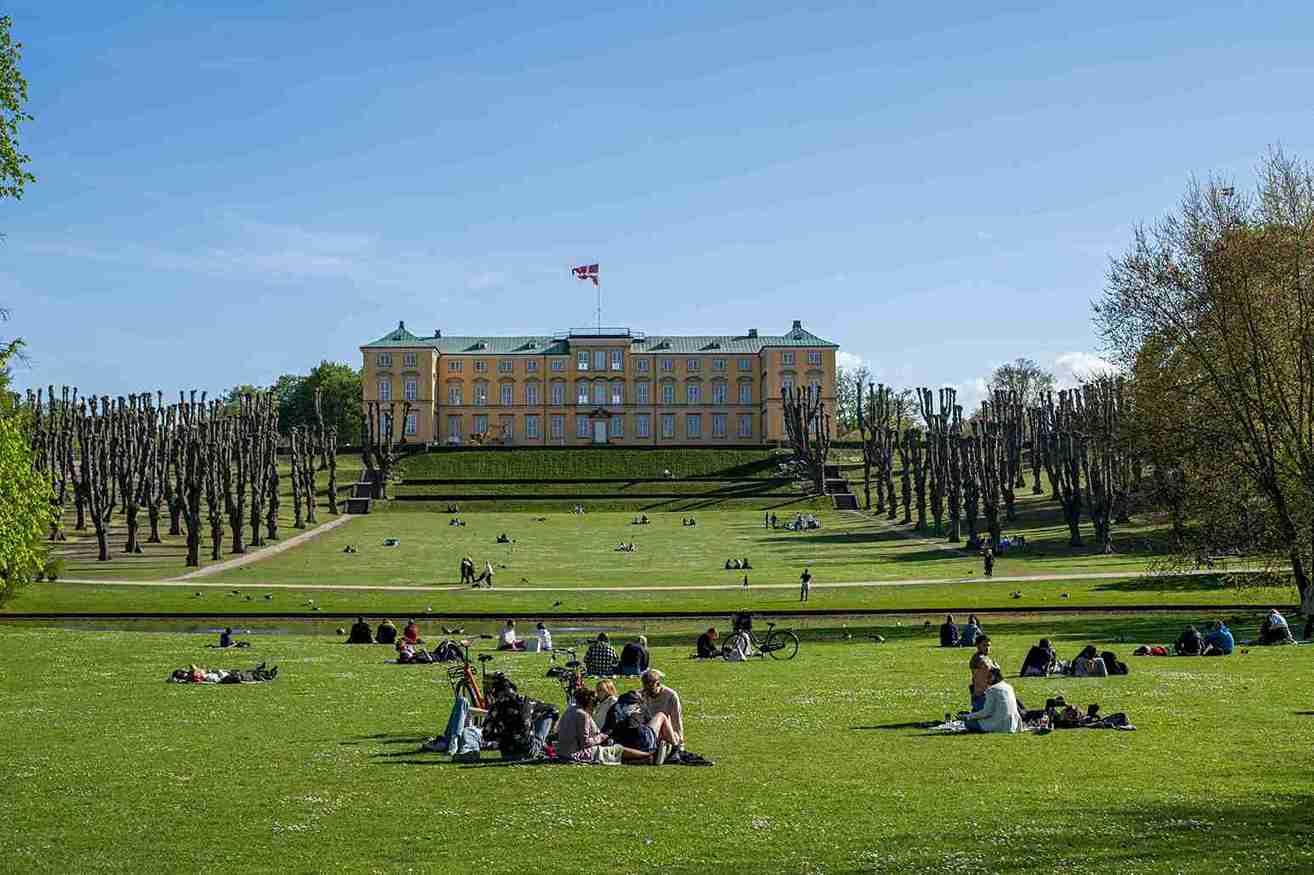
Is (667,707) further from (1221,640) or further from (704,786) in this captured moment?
(1221,640)

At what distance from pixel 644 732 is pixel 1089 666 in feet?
30.4

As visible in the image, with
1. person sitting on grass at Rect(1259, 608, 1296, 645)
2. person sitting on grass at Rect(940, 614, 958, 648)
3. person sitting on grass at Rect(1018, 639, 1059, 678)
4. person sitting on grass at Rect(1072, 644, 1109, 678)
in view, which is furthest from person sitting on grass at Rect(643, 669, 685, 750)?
person sitting on grass at Rect(1259, 608, 1296, 645)

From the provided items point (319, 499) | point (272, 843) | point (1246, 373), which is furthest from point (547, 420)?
point (272, 843)

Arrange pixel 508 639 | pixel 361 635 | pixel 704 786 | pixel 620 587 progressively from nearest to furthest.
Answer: pixel 704 786
pixel 508 639
pixel 361 635
pixel 620 587

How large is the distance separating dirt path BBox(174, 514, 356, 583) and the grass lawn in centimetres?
3138

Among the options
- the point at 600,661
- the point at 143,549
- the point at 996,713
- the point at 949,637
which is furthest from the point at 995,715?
the point at 143,549

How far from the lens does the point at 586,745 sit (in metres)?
13.9

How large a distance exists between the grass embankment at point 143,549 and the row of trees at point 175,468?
487mm

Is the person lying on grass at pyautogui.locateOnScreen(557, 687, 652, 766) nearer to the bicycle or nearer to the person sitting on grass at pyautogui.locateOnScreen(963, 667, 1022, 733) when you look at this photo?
the person sitting on grass at pyautogui.locateOnScreen(963, 667, 1022, 733)

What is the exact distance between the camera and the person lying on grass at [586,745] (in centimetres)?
1377

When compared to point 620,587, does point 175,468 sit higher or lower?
higher

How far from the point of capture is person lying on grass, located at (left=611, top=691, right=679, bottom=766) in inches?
538

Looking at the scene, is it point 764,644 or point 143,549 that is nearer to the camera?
point 764,644

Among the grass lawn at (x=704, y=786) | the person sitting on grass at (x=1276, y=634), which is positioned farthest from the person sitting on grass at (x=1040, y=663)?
the person sitting on grass at (x=1276, y=634)
